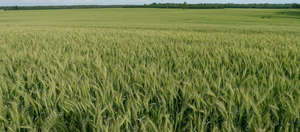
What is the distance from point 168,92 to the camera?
0.94 metres

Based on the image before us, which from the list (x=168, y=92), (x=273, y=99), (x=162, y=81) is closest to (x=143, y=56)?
(x=162, y=81)

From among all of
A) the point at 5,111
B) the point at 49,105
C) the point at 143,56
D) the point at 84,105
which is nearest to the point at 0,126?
the point at 5,111

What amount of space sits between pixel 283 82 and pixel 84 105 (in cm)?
101

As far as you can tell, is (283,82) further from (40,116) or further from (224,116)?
(40,116)

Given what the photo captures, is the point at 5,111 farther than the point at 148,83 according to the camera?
No

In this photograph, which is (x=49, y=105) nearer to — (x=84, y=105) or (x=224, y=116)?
(x=84, y=105)

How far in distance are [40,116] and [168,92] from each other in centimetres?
59

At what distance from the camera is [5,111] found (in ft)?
2.56

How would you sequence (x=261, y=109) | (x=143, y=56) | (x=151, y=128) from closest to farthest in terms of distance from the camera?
1. (x=151, y=128)
2. (x=261, y=109)
3. (x=143, y=56)

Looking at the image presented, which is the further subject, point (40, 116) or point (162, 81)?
point (162, 81)

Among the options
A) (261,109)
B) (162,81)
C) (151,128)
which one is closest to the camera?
(151,128)

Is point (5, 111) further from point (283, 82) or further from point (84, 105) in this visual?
point (283, 82)

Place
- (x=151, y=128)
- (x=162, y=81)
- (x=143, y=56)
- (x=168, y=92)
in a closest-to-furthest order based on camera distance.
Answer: (x=151, y=128) < (x=168, y=92) < (x=162, y=81) < (x=143, y=56)

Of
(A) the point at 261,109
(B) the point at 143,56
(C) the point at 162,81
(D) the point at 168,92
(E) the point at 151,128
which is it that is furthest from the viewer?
(B) the point at 143,56
